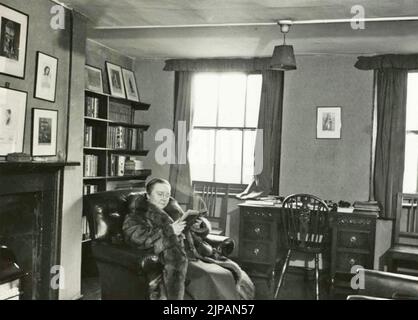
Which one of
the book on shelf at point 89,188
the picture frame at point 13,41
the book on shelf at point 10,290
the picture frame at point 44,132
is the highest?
the picture frame at point 13,41

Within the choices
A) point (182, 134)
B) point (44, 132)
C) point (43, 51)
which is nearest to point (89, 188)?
point (182, 134)

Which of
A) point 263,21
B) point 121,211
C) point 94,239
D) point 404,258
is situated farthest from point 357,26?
point 94,239

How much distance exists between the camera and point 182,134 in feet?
20.9

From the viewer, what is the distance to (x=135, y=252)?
332 cm

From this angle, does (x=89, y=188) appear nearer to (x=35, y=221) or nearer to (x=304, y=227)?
(x=35, y=221)

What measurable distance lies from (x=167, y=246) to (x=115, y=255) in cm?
38

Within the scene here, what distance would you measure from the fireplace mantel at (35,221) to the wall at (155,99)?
2.44m

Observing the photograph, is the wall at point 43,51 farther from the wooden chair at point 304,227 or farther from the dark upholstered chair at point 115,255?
the wooden chair at point 304,227

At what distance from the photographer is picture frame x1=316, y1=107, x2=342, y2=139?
19.0ft

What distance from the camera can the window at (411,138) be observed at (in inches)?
221

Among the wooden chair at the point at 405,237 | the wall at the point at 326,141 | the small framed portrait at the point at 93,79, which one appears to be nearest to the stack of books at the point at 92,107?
the small framed portrait at the point at 93,79

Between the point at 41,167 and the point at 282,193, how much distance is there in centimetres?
317
